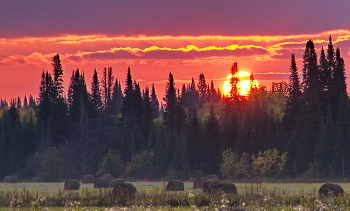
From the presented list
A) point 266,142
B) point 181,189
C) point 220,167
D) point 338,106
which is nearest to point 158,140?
point 220,167

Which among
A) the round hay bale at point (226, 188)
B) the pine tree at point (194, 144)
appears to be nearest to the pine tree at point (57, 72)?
the pine tree at point (194, 144)

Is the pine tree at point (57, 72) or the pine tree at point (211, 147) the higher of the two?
the pine tree at point (57, 72)

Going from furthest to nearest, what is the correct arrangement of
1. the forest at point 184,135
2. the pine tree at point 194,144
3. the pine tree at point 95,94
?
the pine tree at point 95,94 < the pine tree at point 194,144 < the forest at point 184,135

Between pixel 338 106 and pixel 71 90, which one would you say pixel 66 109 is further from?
pixel 338 106

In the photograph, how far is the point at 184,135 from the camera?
389ft

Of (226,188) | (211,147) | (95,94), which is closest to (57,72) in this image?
(95,94)

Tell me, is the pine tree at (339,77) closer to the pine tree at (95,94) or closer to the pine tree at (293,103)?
the pine tree at (293,103)

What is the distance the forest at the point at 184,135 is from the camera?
328 feet

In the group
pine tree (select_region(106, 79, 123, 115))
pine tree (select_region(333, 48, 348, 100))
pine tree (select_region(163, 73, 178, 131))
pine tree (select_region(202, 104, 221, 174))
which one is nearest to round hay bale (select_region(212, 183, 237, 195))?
pine tree (select_region(202, 104, 221, 174))

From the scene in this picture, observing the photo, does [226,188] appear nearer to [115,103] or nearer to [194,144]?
[194,144]

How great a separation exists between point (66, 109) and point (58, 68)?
11.6m

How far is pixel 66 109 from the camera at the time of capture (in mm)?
136500

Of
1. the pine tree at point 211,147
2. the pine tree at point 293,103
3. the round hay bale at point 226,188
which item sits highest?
the pine tree at point 293,103

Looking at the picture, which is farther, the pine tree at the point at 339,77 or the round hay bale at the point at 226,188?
the pine tree at the point at 339,77
